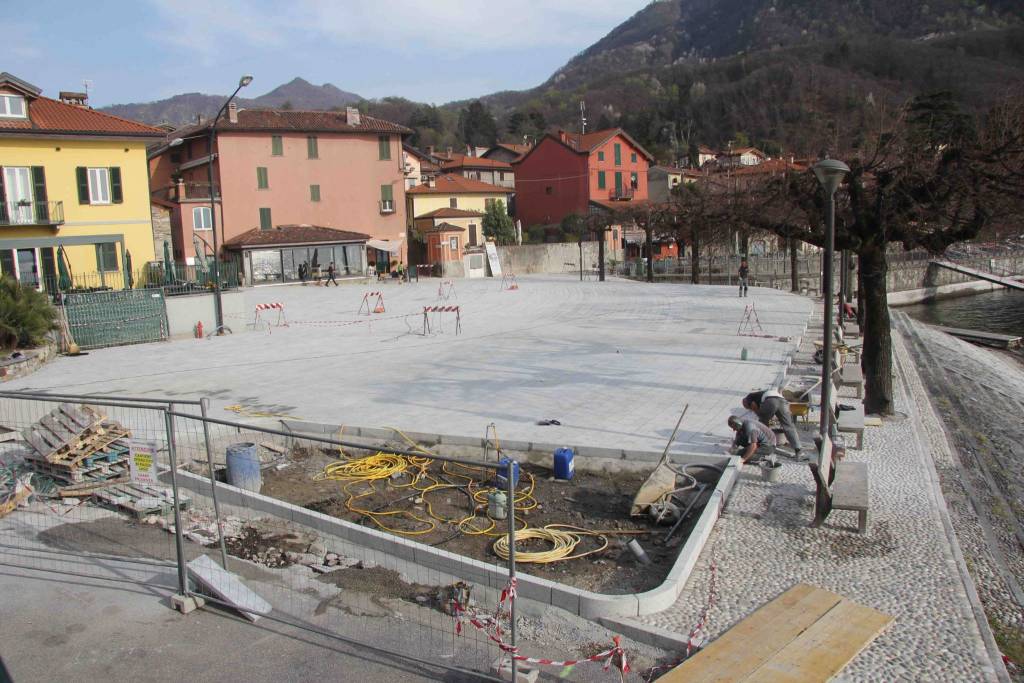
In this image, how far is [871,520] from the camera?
8445 mm

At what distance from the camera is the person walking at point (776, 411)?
35.0 feet

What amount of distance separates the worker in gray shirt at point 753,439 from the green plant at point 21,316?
1738 centimetres

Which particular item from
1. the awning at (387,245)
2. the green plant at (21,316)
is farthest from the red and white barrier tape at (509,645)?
the awning at (387,245)

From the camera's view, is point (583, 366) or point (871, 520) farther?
point (583, 366)

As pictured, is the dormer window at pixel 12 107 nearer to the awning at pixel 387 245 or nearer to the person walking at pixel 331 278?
the person walking at pixel 331 278

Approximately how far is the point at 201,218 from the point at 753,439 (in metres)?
41.9

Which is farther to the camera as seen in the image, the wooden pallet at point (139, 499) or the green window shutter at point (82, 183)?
the green window shutter at point (82, 183)

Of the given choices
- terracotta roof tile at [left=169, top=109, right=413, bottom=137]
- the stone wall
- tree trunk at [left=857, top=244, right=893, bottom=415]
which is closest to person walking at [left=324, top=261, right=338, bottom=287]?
terracotta roof tile at [left=169, top=109, right=413, bottom=137]

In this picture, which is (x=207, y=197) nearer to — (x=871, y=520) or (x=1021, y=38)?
(x=871, y=520)

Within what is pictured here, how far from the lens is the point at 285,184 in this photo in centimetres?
4903

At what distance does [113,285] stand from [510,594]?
98.6 feet

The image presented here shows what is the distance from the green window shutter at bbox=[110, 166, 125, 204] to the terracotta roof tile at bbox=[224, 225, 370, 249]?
11.2m

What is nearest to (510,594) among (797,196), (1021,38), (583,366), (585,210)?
(797,196)

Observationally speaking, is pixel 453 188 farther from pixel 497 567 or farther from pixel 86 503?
pixel 497 567
